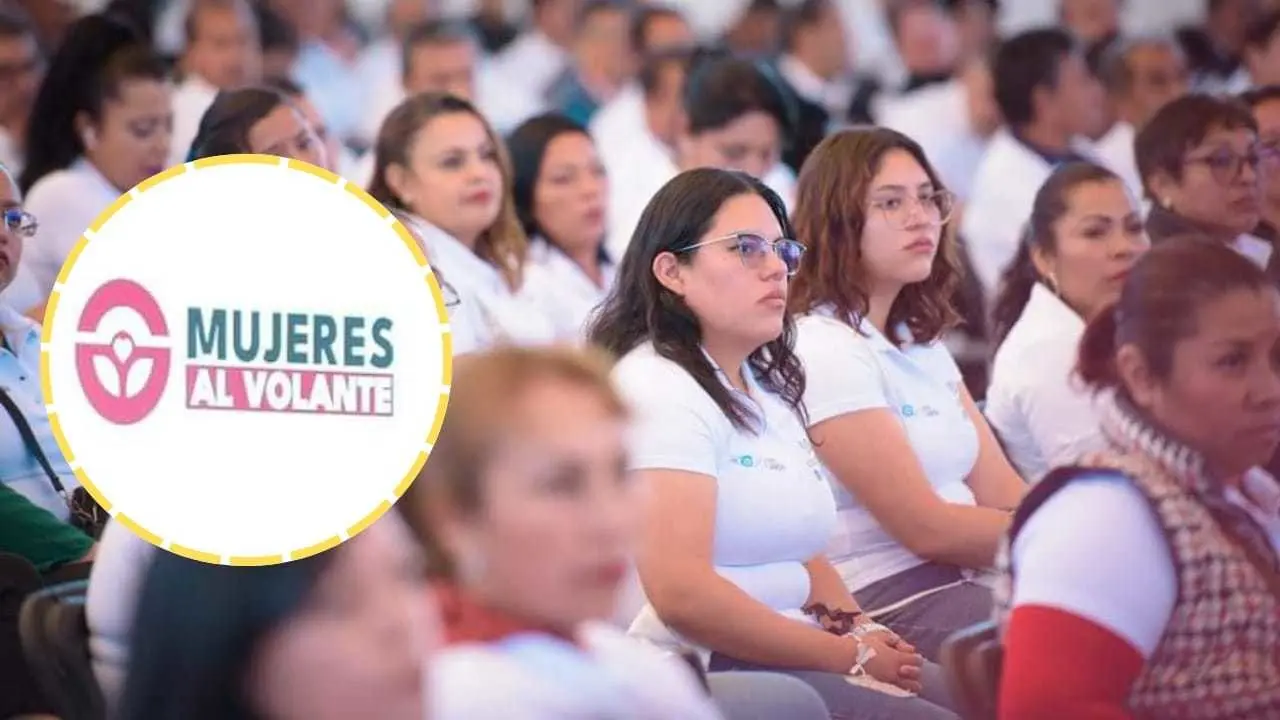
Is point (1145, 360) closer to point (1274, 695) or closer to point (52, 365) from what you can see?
point (1274, 695)

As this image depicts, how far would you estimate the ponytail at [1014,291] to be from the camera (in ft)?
9.20

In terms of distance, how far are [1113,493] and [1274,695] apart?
1.00 feet

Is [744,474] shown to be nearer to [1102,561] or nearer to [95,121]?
[1102,561]

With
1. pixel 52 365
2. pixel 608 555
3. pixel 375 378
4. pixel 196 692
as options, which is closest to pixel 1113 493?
pixel 608 555

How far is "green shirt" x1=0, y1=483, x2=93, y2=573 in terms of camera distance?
2439 millimetres

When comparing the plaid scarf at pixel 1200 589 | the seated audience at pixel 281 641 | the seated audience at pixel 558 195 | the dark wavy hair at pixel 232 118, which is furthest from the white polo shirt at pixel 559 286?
the seated audience at pixel 281 641

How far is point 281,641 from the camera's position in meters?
1.45

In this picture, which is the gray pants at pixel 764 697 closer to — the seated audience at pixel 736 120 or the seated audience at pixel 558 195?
the seated audience at pixel 558 195

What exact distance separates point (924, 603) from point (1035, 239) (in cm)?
55

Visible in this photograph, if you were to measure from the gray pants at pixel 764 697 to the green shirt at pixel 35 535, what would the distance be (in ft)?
2.69

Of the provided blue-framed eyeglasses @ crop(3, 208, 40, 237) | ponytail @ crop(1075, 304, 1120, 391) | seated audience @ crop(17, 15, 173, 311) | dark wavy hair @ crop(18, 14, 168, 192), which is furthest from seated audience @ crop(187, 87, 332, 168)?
ponytail @ crop(1075, 304, 1120, 391)

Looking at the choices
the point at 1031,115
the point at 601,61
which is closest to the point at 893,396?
the point at 1031,115

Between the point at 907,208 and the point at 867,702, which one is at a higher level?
the point at 907,208

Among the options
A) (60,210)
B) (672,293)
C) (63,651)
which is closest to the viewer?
(63,651)
